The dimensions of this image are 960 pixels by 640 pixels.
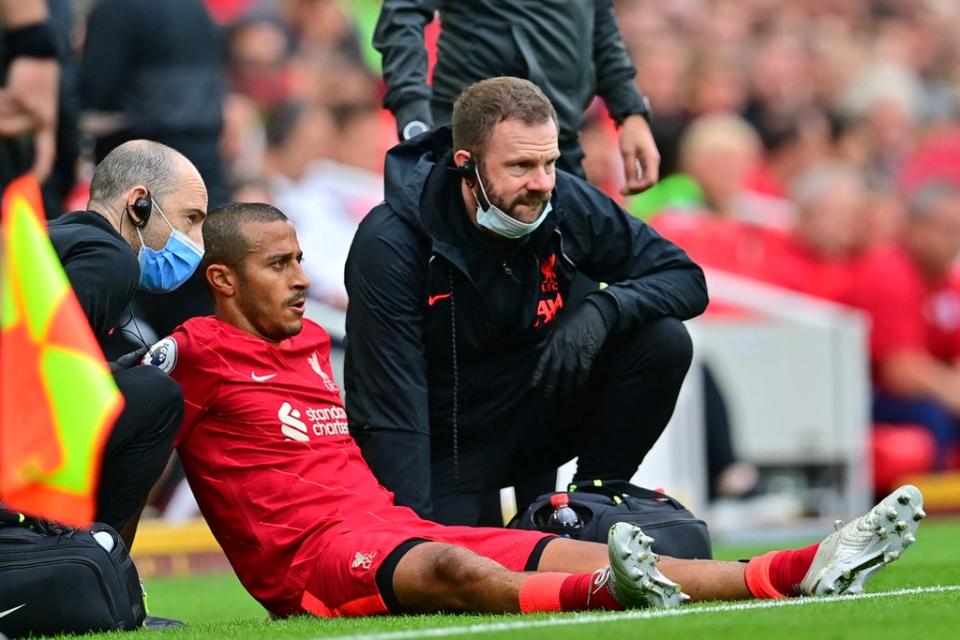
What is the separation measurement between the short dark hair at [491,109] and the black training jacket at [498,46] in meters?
0.59

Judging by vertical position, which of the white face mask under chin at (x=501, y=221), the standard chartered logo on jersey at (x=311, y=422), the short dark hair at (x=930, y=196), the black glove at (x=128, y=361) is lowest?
the short dark hair at (x=930, y=196)

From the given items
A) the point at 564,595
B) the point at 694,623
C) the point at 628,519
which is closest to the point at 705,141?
the point at 628,519

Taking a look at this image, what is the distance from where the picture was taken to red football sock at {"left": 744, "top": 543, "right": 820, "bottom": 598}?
4578 mm

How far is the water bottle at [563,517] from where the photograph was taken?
529 centimetres

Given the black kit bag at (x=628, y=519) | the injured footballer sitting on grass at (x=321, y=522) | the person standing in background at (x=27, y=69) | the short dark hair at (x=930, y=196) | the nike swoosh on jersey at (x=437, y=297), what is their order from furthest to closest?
the short dark hair at (x=930, y=196) → the person standing in background at (x=27, y=69) → the nike swoosh on jersey at (x=437, y=297) → the black kit bag at (x=628, y=519) → the injured footballer sitting on grass at (x=321, y=522)

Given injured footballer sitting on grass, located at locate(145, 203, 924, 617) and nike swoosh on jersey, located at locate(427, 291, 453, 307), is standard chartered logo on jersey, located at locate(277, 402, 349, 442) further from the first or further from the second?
nike swoosh on jersey, located at locate(427, 291, 453, 307)

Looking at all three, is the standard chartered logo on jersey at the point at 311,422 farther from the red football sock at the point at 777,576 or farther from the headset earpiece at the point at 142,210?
the red football sock at the point at 777,576

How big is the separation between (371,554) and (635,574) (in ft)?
2.60

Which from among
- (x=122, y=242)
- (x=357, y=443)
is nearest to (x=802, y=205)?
(x=357, y=443)

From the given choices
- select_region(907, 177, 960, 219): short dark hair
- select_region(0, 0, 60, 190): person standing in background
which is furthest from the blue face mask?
select_region(907, 177, 960, 219): short dark hair

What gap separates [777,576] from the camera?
4.60 m

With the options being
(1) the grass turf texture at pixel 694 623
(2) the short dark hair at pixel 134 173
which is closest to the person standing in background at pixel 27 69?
(2) the short dark hair at pixel 134 173

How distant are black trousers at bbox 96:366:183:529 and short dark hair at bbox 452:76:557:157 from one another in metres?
1.19

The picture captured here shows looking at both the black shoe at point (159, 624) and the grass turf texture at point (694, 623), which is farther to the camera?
the black shoe at point (159, 624)
